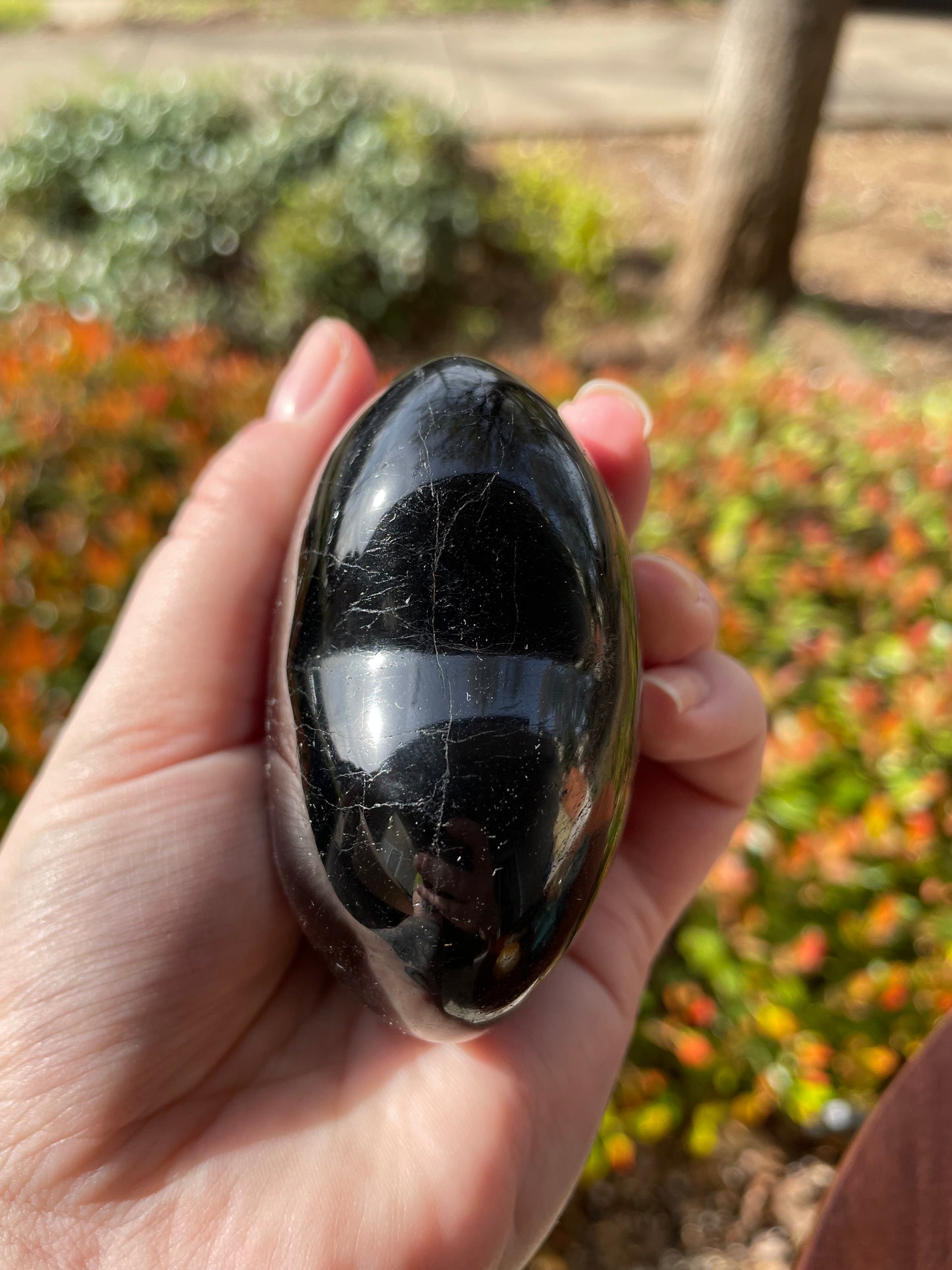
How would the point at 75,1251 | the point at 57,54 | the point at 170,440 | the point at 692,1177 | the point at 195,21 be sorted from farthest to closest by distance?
1. the point at 195,21
2. the point at 57,54
3. the point at 170,440
4. the point at 692,1177
5. the point at 75,1251

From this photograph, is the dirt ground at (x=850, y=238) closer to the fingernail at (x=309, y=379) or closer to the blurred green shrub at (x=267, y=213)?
the blurred green shrub at (x=267, y=213)

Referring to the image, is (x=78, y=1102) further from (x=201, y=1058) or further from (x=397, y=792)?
(x=397, y=792)

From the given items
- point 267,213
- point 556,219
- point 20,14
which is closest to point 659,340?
point 556,219

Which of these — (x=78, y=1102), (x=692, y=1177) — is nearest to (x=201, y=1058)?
(x=78, y=1102)

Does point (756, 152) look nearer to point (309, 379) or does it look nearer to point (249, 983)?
Answer: point (309, 379)

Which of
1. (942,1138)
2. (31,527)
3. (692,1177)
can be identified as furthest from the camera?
(31,527)

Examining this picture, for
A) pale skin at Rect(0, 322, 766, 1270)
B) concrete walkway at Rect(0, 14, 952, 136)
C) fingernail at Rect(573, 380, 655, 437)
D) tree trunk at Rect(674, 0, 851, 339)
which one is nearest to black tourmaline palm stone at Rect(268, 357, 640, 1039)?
pale skin at Rect(0, 322, 766, 1270)

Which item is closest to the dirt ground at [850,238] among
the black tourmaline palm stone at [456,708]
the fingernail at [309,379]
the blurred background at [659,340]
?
the blurred background at [659,340]
